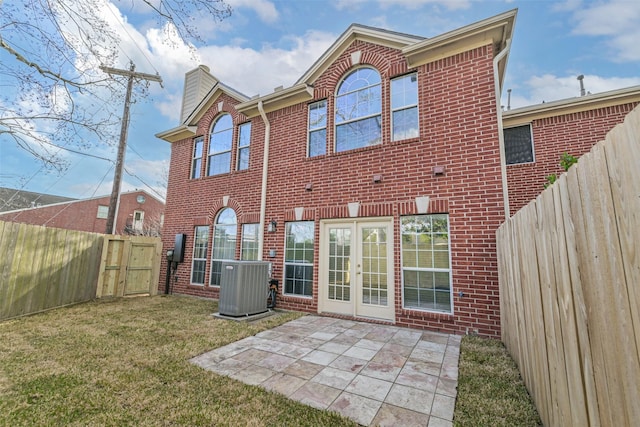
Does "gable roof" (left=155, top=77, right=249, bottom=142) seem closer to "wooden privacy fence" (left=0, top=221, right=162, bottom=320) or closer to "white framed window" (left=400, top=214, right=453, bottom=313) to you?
"wooden privacy fence" (left=0, top=221, right=162, bottom=320)

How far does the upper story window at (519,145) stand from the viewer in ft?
24.7

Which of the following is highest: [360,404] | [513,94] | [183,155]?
[513,94]

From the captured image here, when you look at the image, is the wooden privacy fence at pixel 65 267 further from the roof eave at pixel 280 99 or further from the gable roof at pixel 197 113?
the roof eave at pixel 280 99

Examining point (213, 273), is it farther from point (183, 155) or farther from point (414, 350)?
point (414, 350)

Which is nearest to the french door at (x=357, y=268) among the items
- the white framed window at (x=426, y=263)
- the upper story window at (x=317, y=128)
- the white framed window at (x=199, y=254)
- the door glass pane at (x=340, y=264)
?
the door glass pane at (x=340, y=264)

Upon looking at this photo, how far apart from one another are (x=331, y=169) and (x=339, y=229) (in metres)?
1.48

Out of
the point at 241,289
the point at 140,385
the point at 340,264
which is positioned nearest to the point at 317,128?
the point at 340,264

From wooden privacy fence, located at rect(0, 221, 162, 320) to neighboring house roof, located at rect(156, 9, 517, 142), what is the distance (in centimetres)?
563

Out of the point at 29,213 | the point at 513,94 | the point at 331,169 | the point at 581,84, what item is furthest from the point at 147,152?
the point at 581,84

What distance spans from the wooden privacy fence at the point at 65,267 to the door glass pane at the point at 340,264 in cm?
646

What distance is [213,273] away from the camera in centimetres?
837

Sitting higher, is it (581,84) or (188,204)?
(581,84)

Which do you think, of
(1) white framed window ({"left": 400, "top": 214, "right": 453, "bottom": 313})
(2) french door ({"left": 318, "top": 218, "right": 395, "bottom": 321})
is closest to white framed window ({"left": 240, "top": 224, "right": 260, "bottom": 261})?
(2) french door ({"left": 318, "top": 218, "right": 395, "bottom": 321})

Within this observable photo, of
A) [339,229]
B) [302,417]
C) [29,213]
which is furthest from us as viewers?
[29,213]
